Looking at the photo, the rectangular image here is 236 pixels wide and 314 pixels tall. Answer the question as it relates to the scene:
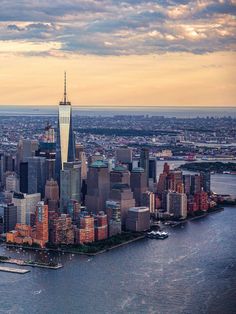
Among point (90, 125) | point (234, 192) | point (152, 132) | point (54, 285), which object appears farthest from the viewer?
point (90, 125)

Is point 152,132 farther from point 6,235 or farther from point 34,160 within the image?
point 6,235

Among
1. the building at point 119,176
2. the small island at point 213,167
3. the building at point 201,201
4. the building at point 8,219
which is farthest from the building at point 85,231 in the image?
the small island at point 213,167

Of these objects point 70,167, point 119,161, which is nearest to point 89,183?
point 70,167

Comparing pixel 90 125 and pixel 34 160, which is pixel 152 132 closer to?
pixel 90 125

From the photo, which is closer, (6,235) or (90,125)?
(6,235)

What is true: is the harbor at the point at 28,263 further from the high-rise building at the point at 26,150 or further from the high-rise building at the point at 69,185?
the high-rise building at the point at 26,150

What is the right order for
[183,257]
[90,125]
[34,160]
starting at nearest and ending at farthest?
[183,257]
[34,160]
[90,125]
